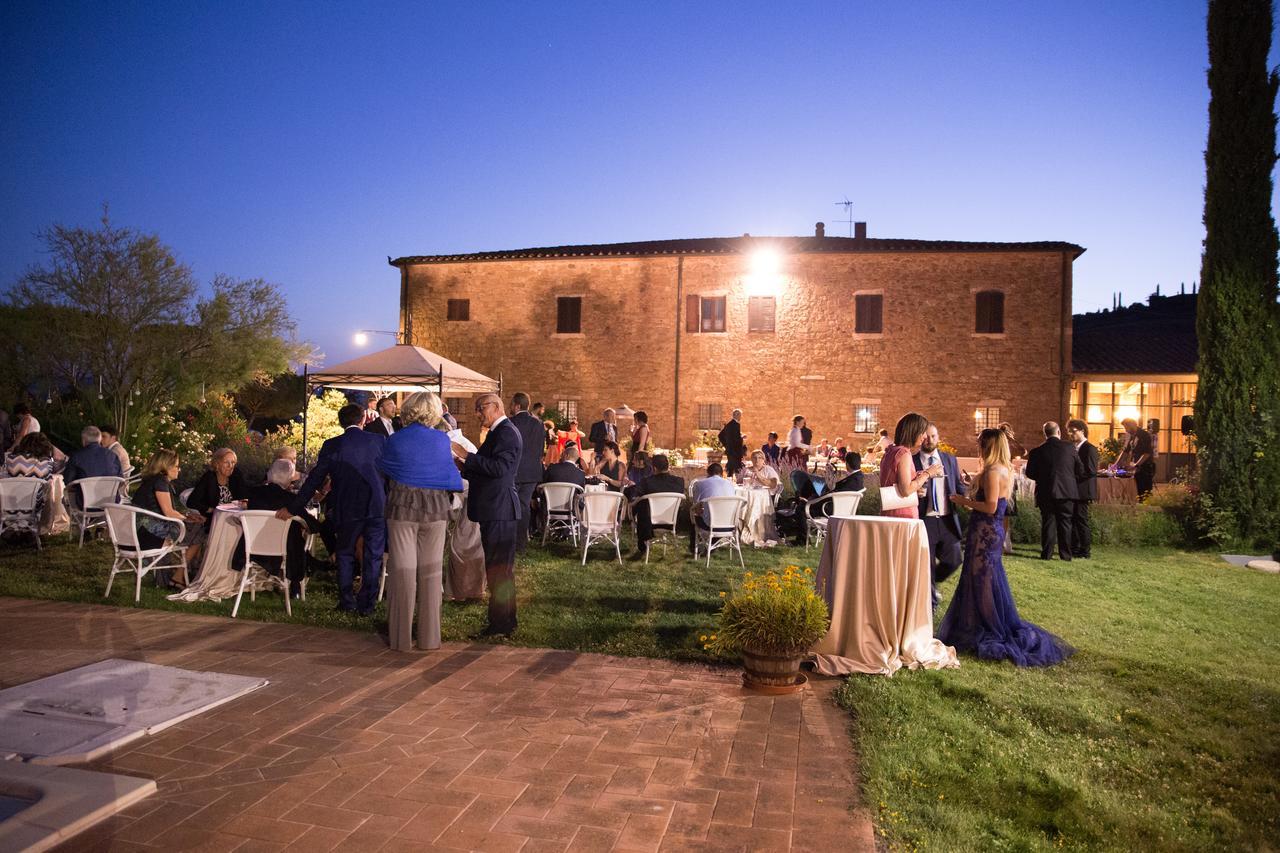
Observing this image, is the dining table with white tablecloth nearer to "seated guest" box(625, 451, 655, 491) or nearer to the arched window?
"seated guest" box(625, 451, 655, 491)

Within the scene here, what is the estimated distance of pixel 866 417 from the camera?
23875mm

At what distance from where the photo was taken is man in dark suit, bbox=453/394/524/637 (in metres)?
5.75

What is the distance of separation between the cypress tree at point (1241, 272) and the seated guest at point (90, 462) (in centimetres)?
1391

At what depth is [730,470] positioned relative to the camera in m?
13.9

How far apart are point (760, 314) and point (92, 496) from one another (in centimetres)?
1834

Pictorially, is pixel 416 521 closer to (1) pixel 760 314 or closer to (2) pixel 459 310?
(1) pixel 760 314

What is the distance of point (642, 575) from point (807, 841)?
5.20 metres

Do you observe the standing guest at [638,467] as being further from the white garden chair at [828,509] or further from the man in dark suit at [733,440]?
the man in dark suit at [733,440]

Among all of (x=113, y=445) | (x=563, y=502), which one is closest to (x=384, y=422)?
(x=563, y=502)

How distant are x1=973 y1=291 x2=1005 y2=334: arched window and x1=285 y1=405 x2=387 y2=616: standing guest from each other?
20.4m

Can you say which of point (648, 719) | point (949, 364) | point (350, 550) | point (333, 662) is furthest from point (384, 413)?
point (949, 364)

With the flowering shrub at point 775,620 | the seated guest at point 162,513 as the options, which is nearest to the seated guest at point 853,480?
the flowering shrub at point 775,620

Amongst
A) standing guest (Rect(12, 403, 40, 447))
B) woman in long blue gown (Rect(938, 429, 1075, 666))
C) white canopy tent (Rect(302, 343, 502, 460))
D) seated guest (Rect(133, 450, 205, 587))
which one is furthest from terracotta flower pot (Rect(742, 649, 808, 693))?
standing guest (Rect(12, 403, 40, 447))

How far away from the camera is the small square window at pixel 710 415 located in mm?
24531
